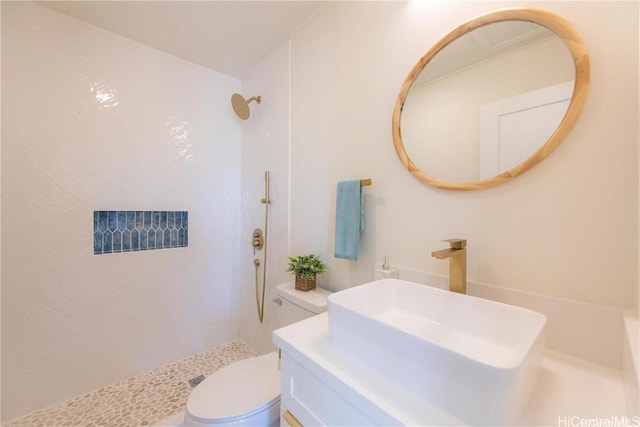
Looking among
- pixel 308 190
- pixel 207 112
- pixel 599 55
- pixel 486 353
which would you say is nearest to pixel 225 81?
pixel 207 112

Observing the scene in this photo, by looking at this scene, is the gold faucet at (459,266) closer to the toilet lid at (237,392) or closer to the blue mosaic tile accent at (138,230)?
the toilet lid at (237,392)

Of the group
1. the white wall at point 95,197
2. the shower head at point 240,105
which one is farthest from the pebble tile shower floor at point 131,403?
the shower head at point 240,105

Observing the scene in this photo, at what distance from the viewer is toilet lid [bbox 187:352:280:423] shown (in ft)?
3.32

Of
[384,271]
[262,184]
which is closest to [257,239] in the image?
[262,184]

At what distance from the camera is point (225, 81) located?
2273mm

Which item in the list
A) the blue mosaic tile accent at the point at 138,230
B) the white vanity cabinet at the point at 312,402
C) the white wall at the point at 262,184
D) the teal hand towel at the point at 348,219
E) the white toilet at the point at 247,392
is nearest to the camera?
the white vanity cabinet at the point at 312,402

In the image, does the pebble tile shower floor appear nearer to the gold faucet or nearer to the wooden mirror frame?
the gold faucet

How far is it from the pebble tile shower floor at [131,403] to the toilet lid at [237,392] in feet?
2.19

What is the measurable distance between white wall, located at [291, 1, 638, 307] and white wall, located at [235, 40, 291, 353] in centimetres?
16

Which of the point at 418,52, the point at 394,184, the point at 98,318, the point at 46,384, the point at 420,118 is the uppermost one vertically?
the point at 418,52

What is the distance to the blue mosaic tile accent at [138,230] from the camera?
174 cm

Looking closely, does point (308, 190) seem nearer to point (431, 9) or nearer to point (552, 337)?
point (431, 9)

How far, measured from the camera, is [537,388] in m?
0.61

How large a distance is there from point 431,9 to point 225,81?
1.82 metres
